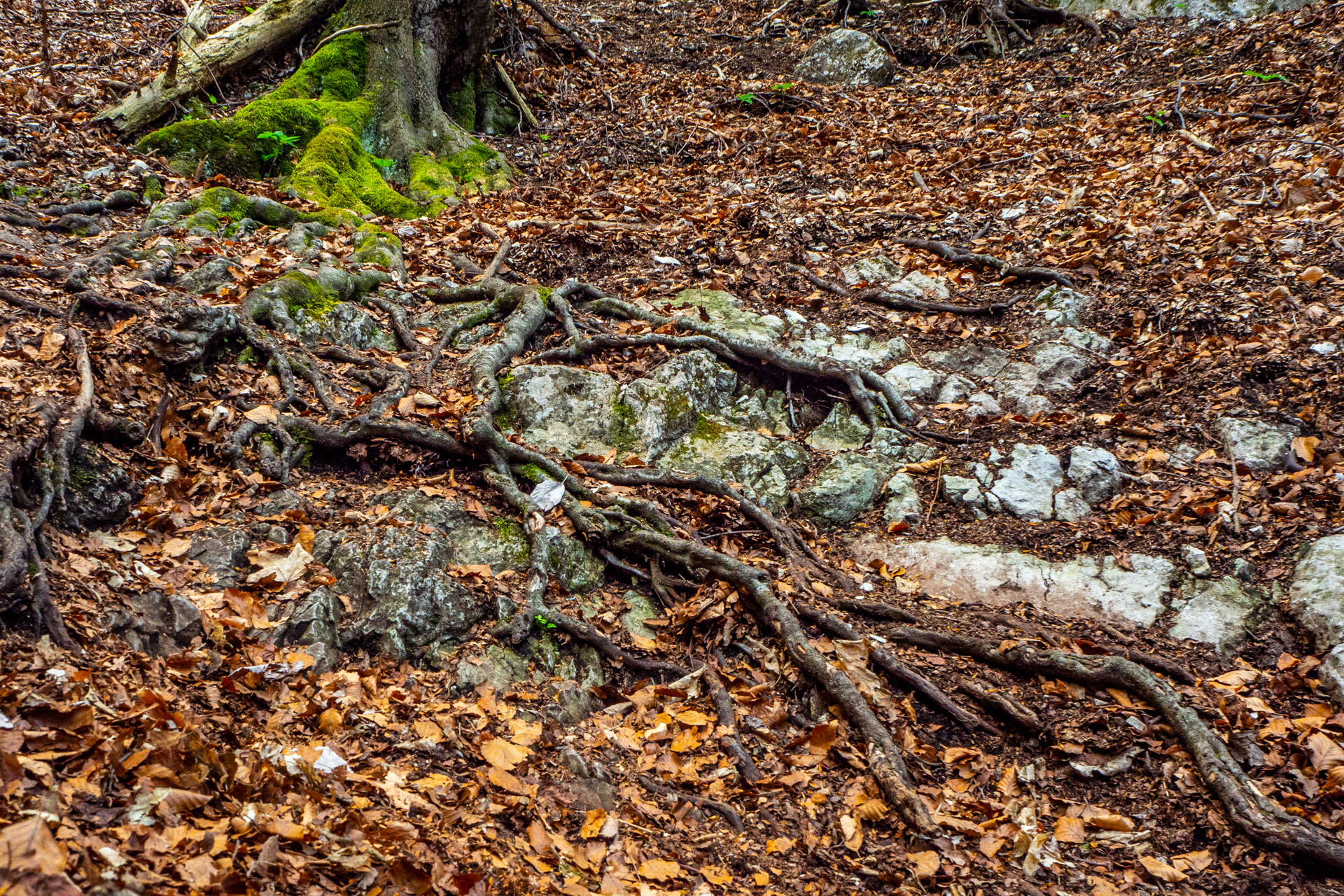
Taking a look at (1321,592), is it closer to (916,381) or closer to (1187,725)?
(1187,725)

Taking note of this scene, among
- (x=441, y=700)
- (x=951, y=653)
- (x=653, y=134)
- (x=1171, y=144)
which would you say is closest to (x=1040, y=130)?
(x=1171, y=144)

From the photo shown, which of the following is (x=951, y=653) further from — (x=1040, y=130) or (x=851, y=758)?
(x=1040, y=130)

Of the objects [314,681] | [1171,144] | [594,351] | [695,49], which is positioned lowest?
[314,681]

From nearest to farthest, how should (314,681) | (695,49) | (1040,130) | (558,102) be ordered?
(314,681) → (1040,130) → (558,102) → (695,49)

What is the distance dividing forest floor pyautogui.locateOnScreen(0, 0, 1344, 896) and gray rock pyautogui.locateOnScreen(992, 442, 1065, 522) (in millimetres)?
181

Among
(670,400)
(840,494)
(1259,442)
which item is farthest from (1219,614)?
(670,400)

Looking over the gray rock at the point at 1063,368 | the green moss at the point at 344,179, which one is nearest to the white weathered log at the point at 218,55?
the green moss at the point at 344,179

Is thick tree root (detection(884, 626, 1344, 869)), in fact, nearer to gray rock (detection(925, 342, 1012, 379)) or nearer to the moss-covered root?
gray rock (detection(925, 342, 1012, 379))

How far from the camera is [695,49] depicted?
14.9m

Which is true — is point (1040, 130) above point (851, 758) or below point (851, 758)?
above

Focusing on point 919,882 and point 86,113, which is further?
point 86,113

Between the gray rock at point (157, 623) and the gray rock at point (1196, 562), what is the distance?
19.0 ft

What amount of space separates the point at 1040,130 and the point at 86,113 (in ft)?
40.3

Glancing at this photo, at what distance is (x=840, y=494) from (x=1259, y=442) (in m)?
3.03
